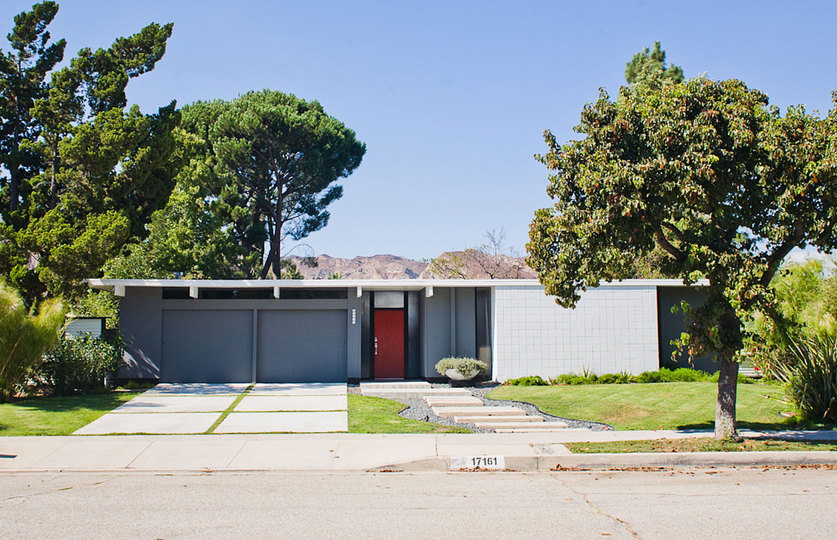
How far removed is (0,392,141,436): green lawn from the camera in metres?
11.4

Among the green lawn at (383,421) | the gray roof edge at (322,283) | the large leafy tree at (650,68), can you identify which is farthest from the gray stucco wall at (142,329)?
the large leafy tree at (650,68)

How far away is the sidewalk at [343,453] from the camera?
896 centimetres

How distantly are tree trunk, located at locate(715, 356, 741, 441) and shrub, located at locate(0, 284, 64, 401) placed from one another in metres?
13.5

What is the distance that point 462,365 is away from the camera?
685 inches

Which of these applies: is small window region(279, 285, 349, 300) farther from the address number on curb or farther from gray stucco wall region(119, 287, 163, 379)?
the address number on curb

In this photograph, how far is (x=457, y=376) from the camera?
17.5 metres

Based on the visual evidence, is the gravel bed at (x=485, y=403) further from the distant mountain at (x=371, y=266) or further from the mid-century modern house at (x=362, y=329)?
the distant mountain at (x=371, y=266)

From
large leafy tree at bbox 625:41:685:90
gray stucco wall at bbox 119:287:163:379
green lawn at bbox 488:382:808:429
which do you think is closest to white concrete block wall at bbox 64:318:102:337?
gray stucco wall at bbox 119:287:163:379

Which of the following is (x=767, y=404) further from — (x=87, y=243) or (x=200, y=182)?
(x=200, y=182)

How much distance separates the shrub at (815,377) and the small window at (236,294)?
13.5m

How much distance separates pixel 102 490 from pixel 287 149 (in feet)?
91.5

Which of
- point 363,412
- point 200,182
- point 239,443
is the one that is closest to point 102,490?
point 239,443

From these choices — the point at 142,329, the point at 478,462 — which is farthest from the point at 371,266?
the point at 478,462

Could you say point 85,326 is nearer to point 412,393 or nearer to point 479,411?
point 412,393
